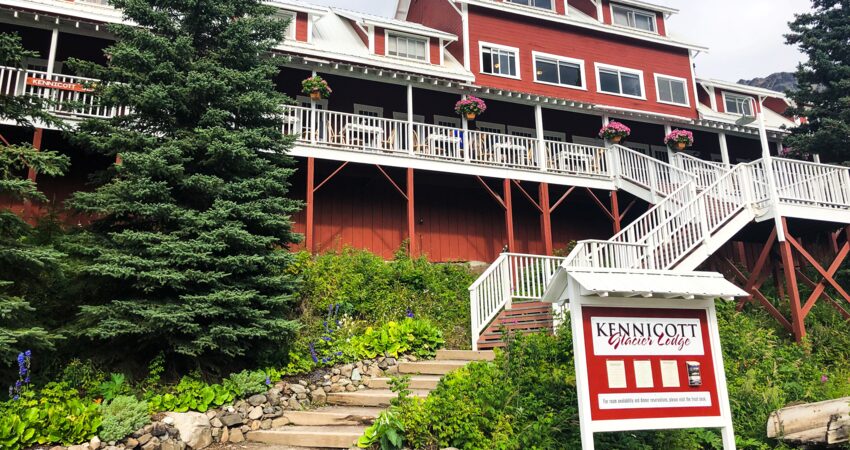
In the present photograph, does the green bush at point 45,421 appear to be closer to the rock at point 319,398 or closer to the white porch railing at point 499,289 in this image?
the rock at point 319,398

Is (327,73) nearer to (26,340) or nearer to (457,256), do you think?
(457,256)

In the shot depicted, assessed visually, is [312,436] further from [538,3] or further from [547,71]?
[538,3]

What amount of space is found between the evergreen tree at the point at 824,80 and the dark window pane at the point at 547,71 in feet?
23.3

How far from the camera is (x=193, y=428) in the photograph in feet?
25.3

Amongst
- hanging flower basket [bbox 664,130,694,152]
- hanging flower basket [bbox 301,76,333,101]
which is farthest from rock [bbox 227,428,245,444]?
hanging flower basket [bbox 664,130,694,152]

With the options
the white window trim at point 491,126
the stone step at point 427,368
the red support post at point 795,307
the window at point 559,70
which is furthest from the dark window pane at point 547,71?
the stone step at point 427,368

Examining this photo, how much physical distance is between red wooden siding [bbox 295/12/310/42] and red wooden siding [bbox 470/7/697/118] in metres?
5.44

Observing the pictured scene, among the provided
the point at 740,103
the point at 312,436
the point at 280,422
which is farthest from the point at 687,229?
the point at 740,103

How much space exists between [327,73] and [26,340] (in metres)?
11.4

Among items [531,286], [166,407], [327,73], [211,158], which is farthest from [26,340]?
[327,73]

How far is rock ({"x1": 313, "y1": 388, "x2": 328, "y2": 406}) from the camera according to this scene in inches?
352

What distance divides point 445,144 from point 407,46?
4812mm

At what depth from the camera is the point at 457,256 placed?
59.5 feet

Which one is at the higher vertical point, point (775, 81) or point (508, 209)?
point (775, 81)
